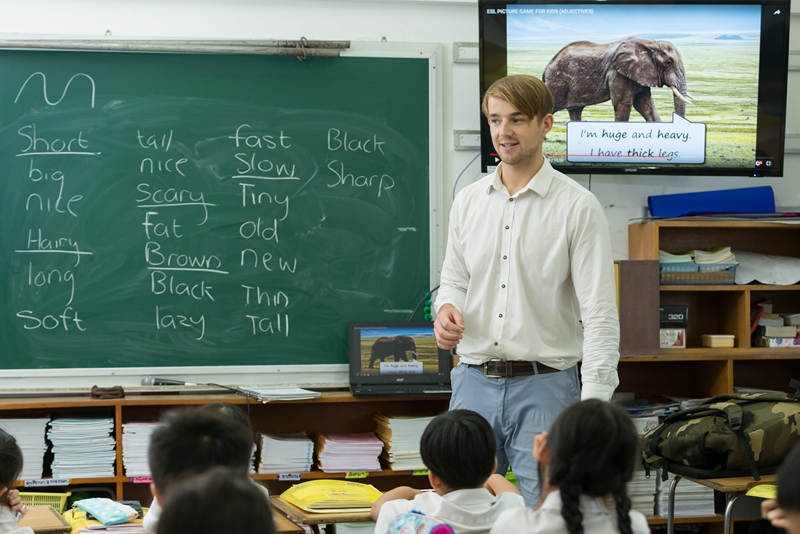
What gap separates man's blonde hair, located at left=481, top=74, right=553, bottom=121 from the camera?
2330mm

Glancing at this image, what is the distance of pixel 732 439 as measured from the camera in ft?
8.97

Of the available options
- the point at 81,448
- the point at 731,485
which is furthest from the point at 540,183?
the point at 81,448

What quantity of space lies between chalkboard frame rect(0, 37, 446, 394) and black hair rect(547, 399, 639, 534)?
8.02 ft

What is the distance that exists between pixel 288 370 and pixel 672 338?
1.74 m

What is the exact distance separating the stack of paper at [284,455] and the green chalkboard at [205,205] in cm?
40

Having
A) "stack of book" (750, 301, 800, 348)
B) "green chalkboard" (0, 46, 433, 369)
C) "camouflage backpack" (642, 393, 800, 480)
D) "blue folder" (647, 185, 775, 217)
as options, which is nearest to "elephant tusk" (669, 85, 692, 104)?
"blue folder" (647, 185, 775, 217)

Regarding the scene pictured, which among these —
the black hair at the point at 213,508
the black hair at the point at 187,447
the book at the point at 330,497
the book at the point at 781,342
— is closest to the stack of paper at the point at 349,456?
the book at the point at 330,497

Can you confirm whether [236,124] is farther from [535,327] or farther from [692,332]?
[692,332]

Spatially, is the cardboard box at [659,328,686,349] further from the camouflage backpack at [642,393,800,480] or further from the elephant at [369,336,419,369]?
the elephant at [369,336,419,369]

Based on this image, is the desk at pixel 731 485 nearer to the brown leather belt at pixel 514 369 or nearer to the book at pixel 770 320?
the brown leather belt at pixel 514 369

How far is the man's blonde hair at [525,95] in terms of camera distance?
2.33 metres

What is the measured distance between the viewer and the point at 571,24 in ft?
12.2

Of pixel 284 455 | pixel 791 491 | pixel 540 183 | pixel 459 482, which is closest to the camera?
pixel 791 491

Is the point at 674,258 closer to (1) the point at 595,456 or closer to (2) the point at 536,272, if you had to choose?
(2) the point at 536,272
